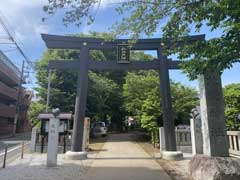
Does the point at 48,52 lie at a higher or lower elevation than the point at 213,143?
higher

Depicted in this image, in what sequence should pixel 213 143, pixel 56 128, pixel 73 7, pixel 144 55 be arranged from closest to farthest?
pixel 73 7 → pixel 213 143 → pixel 56 128 → pixel 144 55

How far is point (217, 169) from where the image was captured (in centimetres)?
632

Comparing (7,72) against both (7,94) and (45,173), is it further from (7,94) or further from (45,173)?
(45,173)

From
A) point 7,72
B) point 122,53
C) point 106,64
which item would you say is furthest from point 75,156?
point 7,72

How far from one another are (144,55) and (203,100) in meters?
21.0

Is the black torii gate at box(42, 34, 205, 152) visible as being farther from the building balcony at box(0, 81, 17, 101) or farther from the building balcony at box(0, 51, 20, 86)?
the building balcony at box(0, 81, 17, 101)

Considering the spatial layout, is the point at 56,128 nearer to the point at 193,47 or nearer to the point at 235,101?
the point at 193,47

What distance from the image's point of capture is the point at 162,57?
12328 millimetres

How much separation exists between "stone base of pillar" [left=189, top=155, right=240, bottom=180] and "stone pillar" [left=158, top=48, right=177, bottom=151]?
439cm

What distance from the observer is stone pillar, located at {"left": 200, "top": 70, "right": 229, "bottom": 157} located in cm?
733

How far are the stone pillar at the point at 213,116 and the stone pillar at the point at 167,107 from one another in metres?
3.83

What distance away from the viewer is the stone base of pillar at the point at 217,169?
20.4ft

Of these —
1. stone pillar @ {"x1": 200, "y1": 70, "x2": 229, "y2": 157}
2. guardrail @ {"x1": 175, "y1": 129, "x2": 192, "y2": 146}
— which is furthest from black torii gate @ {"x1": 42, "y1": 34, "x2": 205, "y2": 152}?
stone pillar @ {"x1": 200, "y1": 70, "x2": 229, "y2": 157}

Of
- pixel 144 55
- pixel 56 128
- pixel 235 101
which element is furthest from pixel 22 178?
pixel 144 55
